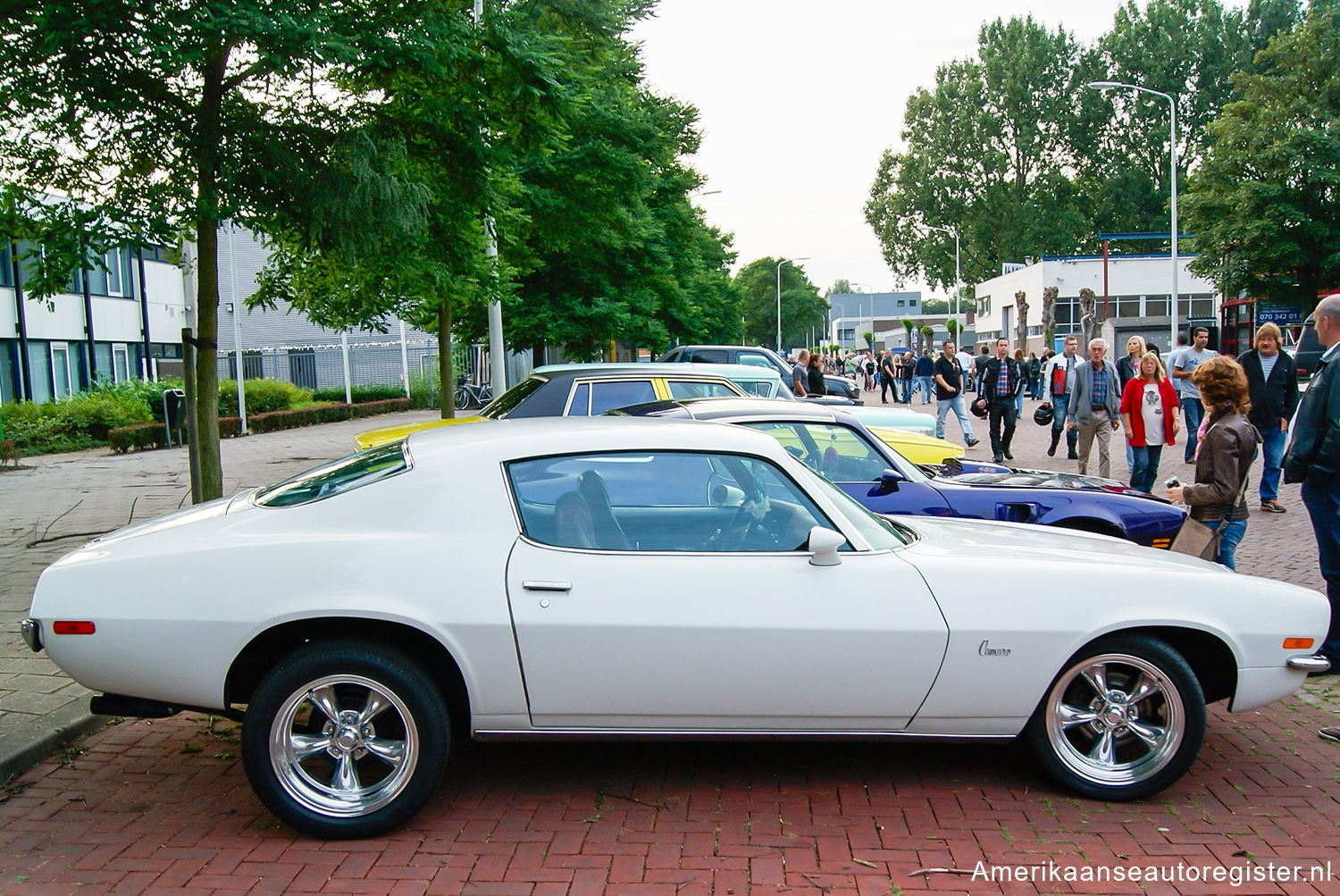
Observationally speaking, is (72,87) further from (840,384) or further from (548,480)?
(840,384)

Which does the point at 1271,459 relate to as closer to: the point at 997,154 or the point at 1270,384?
the point at 1270,384

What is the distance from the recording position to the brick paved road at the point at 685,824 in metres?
3.39

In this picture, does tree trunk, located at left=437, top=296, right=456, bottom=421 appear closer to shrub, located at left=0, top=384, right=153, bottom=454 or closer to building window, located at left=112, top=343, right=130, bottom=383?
shrub, located at left=0, top=384, right=153, bottom=454

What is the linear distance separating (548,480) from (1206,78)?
249 feet

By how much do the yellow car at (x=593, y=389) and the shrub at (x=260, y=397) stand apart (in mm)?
16945

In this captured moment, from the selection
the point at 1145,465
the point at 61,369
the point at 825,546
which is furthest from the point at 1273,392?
the point at 61,369

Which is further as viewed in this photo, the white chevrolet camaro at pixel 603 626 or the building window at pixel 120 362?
the building window at pixel 120 362

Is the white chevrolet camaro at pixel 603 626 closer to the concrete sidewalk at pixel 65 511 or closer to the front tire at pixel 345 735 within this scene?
the front tire at pixel 345 735

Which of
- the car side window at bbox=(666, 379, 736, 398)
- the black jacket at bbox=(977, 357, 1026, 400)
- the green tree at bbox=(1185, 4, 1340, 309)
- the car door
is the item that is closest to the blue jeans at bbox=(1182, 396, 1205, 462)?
the black jacket at bbox=(977, 357, 1026, 400)

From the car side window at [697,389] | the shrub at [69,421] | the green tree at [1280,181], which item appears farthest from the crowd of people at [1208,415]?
A: the green tree at [1280,181]

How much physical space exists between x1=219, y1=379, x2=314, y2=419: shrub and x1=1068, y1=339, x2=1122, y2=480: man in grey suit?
783 inches

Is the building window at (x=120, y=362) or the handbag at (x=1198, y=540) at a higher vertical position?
the building window at (x=120, y=362)

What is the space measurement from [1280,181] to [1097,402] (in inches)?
1197

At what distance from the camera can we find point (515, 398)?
985 cm
